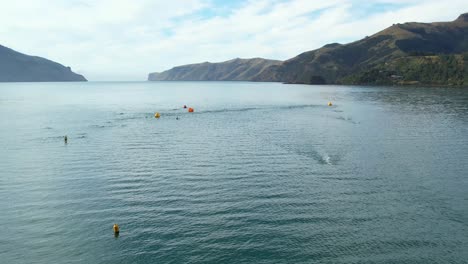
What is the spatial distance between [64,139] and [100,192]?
47265 millimetres

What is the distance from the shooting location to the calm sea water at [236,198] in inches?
1483

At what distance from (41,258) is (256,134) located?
70297 millimetres

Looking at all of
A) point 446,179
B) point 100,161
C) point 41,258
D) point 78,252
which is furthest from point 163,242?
point 446,179

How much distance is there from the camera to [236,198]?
167 ft

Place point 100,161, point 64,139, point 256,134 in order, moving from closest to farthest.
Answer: point 100,161, point 64,139, point 256,134

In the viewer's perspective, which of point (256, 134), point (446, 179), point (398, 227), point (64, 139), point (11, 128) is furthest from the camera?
point (11, 128)

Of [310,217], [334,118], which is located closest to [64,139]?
[310,217]

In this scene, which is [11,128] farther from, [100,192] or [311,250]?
[311,250]

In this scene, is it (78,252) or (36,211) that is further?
(36,211)

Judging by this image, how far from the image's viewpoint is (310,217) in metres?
44.9

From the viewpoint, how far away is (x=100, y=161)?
72062 mm

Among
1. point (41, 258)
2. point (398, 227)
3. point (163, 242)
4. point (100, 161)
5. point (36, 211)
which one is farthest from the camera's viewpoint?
point (100, 161)

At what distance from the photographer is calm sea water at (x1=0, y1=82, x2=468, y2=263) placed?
37656 mm

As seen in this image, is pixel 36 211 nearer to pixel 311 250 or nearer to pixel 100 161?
pixel 100 161
